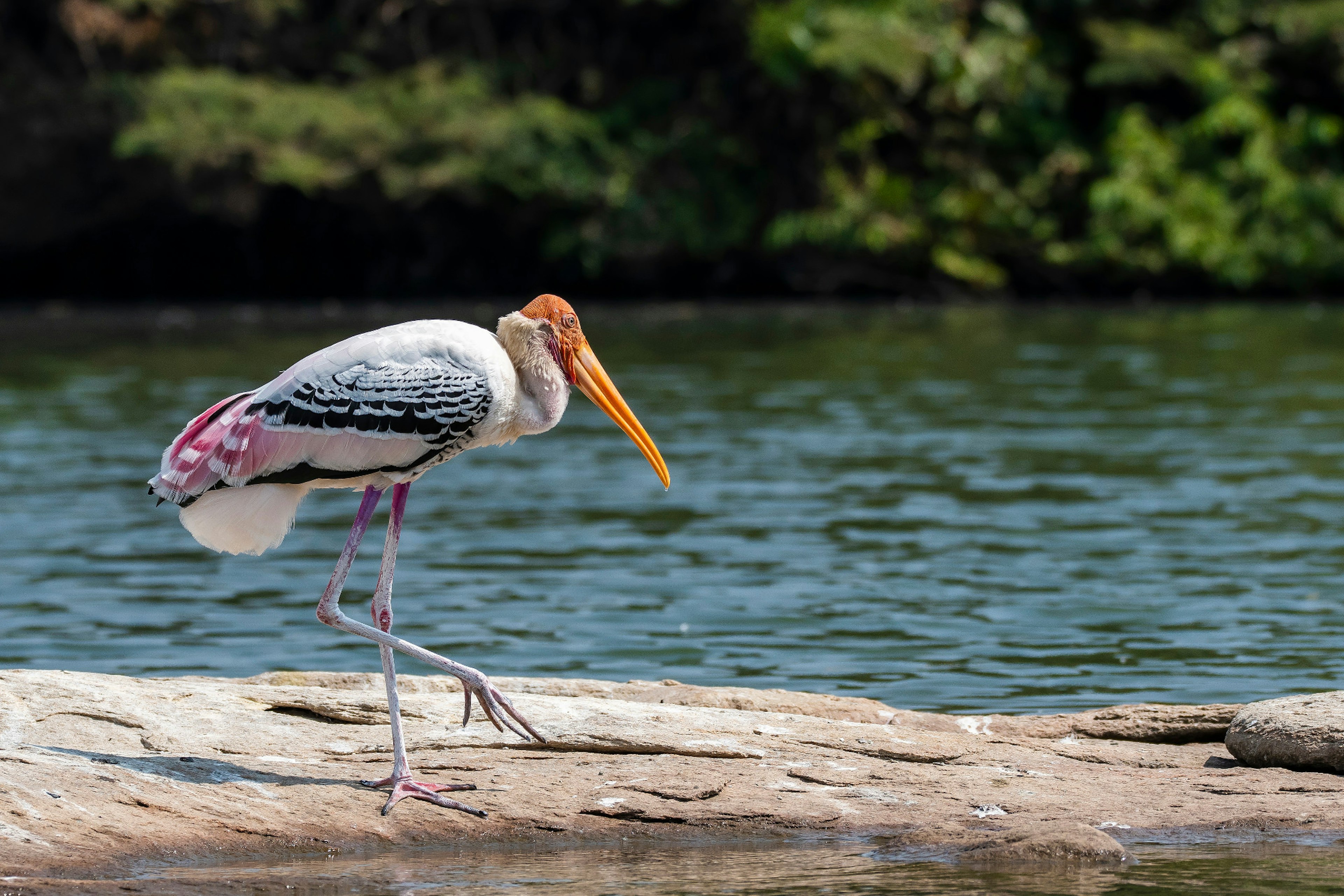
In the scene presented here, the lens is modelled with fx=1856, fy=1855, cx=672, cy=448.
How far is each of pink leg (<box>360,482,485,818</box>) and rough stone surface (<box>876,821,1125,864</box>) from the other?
1.30 m

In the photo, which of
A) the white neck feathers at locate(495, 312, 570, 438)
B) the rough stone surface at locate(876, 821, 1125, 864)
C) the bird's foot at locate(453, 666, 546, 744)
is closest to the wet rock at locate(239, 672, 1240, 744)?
the bird's foot at locate(453, 666, 546, 744)

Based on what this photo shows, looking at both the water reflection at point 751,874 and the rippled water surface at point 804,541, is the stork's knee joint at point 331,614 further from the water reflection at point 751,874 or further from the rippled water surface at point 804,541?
the rippled water surface at point 804,541

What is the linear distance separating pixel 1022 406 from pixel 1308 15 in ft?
59.9

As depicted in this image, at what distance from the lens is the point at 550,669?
338 inches

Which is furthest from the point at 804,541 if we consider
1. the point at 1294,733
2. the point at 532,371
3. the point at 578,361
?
the point at 532,371

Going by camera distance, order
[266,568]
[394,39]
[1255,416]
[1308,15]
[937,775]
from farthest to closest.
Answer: [394,39]
[1308,15]
[1255,416]
[266,568]
[937,775]

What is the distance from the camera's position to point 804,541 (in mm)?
12125

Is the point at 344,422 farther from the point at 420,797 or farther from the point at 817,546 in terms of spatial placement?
the point at 817,546

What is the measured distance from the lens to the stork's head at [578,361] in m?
5.89

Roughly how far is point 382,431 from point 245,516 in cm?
62

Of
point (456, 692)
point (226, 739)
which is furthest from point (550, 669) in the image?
point (226, 739)

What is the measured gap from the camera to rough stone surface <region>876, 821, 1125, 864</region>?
5.30m

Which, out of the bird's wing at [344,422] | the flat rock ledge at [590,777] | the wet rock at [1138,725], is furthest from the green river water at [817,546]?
the bird's wing at [344,422]

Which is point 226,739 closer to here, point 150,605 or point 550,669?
point 550,669
